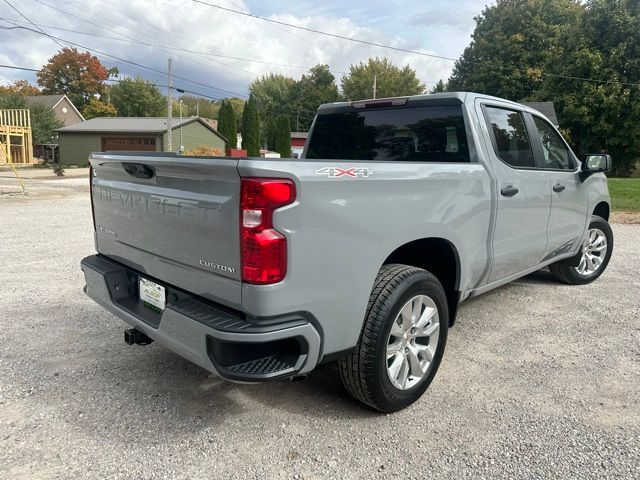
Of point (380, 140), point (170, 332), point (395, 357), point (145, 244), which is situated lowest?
point (395, 357)

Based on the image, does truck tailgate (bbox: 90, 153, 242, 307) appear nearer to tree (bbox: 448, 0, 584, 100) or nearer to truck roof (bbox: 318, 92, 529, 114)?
truck roof (bbox: 318, 92, 529, 114)

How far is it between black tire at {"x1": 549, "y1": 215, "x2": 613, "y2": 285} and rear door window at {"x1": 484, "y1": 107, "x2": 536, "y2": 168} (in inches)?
75.3

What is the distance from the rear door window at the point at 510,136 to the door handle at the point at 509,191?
0.68ft

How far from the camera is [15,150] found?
32219 millimetres

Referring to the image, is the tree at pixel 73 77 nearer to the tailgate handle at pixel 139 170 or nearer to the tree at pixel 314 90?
the tree at pixel 314 90

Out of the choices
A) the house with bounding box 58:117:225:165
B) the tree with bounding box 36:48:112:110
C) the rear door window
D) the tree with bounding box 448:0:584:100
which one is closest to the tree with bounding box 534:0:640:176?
the tree with bounding box 448:0:584:100

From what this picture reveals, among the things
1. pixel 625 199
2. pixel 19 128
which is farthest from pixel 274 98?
pixel 625 199

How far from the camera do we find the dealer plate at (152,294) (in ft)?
8.91

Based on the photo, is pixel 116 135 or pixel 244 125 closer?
pixel 116 135

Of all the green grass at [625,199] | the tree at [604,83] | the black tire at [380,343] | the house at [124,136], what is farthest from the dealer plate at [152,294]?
the house at [124,136]

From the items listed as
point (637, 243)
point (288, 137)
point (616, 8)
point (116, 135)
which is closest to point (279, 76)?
point (288, 137)

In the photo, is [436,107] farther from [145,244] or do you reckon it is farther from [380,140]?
[145,244]

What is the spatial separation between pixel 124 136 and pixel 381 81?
37790mm

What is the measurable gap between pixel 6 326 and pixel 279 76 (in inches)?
3104
